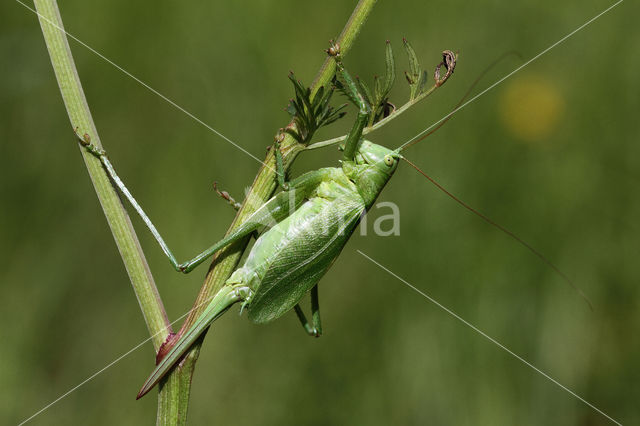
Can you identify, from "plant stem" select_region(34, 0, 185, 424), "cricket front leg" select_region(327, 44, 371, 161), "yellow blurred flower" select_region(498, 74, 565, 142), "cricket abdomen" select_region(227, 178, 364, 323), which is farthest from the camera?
"yellow blurred flower" select_region(498, 74, 565, 142)

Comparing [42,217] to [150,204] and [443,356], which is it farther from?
[443,356]

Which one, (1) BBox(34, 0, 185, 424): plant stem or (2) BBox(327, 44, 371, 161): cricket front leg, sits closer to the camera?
(1) BBox(34, 0, 185, 424): plant stem

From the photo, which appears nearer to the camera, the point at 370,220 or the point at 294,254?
the point at 294,254

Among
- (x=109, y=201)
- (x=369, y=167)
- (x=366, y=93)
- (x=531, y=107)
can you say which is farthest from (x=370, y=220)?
(x=109, y=201)

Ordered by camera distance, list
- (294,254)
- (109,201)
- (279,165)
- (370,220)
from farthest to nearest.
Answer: (370,220) < (294,254) < (279,165) < (109,201)

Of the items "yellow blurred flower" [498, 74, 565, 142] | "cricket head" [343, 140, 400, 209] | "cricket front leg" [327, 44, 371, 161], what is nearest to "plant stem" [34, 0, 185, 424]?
"cricket front leg" [327, 44, 371, 161]

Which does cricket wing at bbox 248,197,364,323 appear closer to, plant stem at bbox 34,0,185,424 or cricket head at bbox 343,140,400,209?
cricket head at bbox 343,140,400,209

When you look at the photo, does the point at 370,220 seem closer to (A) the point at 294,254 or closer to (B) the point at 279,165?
(A) the point at 294,254
